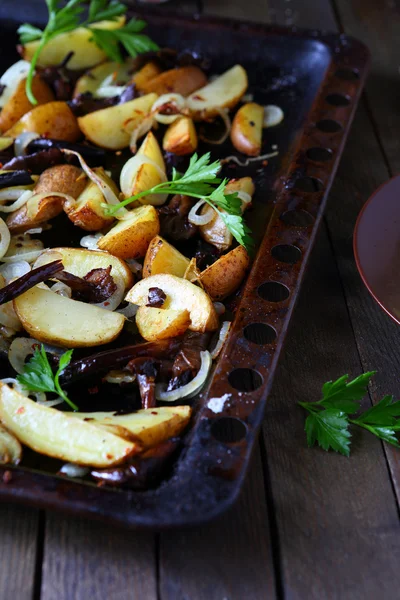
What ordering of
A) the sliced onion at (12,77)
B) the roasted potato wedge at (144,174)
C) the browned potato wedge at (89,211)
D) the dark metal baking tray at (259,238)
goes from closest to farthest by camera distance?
the dark metal baking tray at (259,238) < the browned potato wedge at (89,211) < the roasted potato wedge at (144,174) < the sliced onion at (12,77)

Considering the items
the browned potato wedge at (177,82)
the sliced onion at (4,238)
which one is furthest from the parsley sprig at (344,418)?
the browned potato wedge at (177,82)

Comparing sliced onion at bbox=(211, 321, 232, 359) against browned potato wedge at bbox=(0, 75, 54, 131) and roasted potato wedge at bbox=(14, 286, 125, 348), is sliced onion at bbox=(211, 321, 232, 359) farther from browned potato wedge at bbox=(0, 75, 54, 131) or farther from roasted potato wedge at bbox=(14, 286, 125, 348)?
browned potato wedge at bbox=(0, 75, 54, 131)

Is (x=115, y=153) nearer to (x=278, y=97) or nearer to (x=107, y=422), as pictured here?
(x=278, y=97)

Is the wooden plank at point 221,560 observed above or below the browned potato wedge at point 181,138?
below

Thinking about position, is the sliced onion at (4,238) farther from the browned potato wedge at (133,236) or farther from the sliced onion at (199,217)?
the sliced onion at (199,217)

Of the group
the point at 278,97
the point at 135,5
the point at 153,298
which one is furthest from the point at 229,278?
the point at 135,5

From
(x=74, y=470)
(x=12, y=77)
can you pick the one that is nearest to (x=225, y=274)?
(x=74, y=470)
